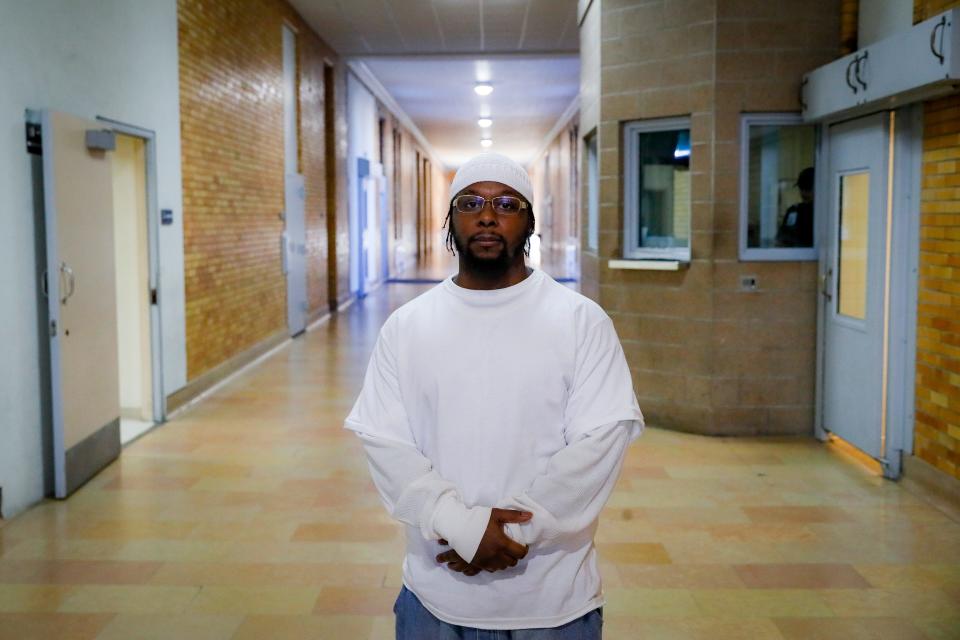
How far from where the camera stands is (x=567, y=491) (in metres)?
1.67

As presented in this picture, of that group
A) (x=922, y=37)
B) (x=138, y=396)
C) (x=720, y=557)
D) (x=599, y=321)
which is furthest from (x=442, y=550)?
(x=138, y=396)

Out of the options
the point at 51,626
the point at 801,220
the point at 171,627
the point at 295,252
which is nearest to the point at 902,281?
the point at 801,220

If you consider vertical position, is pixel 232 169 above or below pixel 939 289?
above

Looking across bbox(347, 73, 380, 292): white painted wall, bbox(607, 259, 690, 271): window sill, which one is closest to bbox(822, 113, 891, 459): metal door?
bbox(607, 259, 690, 271): window sill

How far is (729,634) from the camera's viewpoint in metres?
3.35

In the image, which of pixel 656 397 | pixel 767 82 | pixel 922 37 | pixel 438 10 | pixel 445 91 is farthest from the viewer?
pixel 445 91

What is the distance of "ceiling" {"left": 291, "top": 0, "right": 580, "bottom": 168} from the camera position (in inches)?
437

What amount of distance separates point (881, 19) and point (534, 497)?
4.92 m

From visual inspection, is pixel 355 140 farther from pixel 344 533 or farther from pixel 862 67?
pixel 344 533

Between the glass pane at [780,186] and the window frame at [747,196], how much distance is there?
36mm

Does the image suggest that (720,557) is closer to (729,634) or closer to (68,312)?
(729,634)

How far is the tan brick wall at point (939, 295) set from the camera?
15.1 ft

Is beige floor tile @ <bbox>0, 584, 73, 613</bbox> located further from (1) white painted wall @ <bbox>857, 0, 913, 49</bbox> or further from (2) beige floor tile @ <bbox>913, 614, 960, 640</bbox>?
(1) white painted wall @ <bbox>857, 0, 913, 49</bbox>

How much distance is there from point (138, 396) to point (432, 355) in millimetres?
5631
